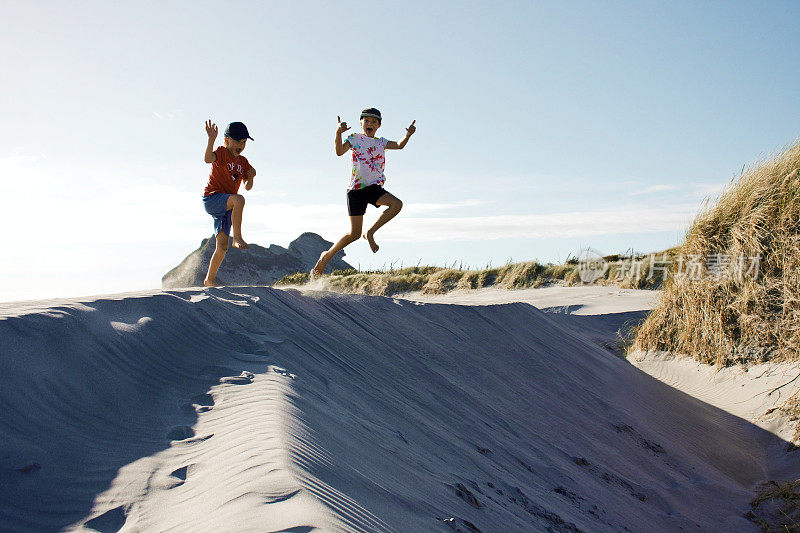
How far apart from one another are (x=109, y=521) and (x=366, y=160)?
4.95 meters

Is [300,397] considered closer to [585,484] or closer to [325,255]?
[585,484]

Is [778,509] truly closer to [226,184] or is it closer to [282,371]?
[282,371]

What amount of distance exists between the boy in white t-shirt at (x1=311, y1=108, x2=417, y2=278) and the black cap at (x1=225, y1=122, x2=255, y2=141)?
3.11 feet

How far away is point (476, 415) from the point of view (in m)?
4.04

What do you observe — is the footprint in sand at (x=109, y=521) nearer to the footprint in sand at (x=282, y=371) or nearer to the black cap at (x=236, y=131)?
the footprint in sand at (x=282, y=371)

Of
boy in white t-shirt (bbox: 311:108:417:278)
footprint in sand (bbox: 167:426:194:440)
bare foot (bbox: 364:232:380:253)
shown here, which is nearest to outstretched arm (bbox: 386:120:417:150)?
boy in white t-shirt (bbox: 311:108:417:278)

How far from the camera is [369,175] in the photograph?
6.40 m

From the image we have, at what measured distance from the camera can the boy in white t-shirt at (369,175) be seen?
20.9ft

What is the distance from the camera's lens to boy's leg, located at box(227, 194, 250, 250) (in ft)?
18.7

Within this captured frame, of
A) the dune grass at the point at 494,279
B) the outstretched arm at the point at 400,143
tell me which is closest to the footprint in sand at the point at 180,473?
the outstretched arm at the point at 400,143

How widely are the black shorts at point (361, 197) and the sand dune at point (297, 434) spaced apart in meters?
1.39

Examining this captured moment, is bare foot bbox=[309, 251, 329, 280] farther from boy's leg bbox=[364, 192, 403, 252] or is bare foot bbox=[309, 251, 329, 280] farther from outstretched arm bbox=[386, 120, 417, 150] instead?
outstretched arm bbox=[386, 120, 417, 150]

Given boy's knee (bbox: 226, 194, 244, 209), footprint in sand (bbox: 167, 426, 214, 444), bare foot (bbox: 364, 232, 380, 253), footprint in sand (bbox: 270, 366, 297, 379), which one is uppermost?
boy's knee (bbox: 226, 194, 244, 209)

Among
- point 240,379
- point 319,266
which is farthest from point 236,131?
point 240,379
